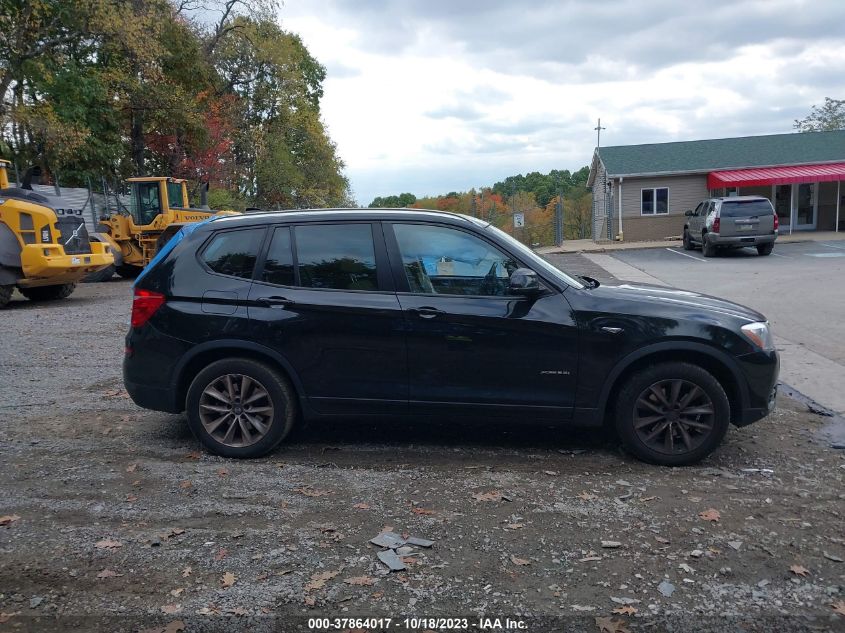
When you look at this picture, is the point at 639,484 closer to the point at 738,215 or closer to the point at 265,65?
the point at 738,215

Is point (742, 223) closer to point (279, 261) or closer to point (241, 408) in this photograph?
point (279, 261)

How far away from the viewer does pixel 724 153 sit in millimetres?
33469

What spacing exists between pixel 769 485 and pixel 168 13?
2860 cm

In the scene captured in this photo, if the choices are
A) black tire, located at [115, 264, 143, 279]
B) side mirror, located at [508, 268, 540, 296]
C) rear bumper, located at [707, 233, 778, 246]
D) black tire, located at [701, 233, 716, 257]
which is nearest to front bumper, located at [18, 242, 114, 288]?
black tire, located at [115, 264, 143, 279]

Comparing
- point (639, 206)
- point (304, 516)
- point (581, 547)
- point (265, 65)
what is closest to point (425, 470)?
point (304, 516)

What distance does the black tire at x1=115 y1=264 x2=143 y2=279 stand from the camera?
20.8 m

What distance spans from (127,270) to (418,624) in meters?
20.1

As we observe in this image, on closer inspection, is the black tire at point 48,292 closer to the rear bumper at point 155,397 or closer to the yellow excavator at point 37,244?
the yellow excavator at point 37,244

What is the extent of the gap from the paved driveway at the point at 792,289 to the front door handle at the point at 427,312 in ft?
13.6

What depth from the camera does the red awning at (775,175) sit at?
30.2m

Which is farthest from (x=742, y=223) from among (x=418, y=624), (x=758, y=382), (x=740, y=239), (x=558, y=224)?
(x=418, y=624)

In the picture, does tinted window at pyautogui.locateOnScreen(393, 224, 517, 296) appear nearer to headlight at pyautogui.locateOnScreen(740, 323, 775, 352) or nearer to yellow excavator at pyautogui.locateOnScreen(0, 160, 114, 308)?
headlight at pyautogui.locateOnScreen(740, 323, 775, 352)

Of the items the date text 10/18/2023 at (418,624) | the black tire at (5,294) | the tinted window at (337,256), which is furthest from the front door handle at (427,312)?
the black tire at (5,294)

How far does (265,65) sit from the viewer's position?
4297cm
